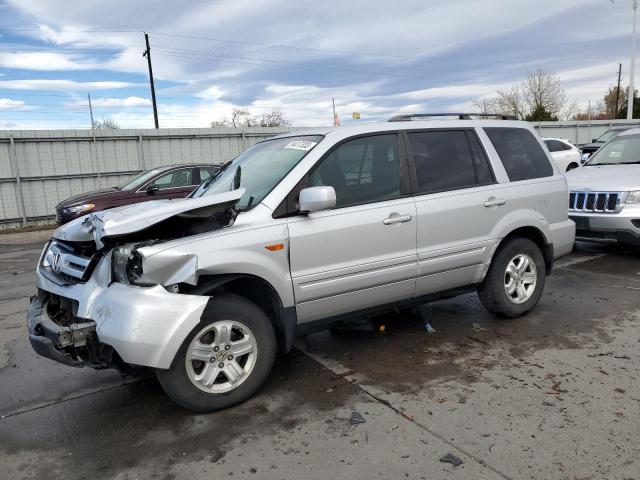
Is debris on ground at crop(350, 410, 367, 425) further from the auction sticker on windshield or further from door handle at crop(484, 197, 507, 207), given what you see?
door handle at crop(484, 197, 507, 207)

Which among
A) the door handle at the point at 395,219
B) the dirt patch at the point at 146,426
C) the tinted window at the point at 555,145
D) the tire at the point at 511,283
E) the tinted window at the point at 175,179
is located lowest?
the dirt patch at the point at 146,426

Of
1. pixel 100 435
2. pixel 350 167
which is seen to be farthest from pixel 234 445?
pixel 350 167

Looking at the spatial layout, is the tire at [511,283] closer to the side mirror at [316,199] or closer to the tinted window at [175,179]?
the side mirror at [316,199]

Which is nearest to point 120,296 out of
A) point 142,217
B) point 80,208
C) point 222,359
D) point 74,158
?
point 142,217

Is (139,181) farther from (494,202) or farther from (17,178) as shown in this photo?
(494,202)

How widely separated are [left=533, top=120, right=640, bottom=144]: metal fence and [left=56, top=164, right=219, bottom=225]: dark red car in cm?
1914

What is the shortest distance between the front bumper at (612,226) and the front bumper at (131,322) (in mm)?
6051

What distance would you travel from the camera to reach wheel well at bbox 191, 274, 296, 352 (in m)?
3.63

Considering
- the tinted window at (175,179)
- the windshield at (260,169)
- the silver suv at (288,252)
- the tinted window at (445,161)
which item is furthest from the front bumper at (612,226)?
the tinted window at (175,179)

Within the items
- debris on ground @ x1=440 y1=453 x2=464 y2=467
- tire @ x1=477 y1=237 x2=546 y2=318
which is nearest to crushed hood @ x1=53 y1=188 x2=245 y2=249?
debris on ground @ x1=440 y1=453 x2=464 y2=467

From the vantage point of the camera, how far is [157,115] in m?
32.3

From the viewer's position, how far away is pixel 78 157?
16.1m

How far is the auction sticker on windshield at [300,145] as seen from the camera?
4.08 metres

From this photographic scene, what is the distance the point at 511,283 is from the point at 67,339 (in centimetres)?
385
